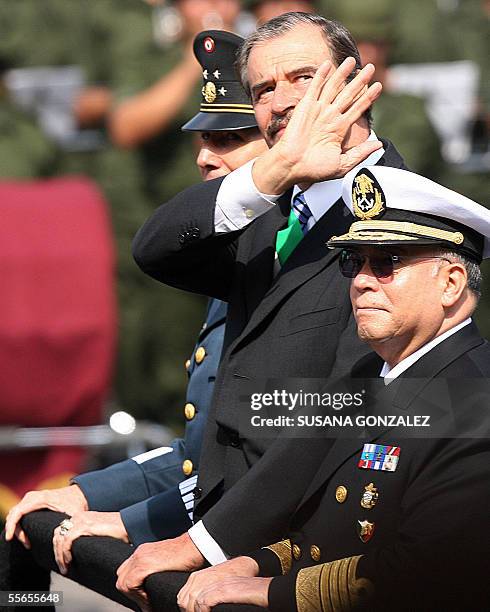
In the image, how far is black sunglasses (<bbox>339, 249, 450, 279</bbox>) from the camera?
257 cm

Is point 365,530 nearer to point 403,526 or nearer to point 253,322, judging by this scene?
point 403,526

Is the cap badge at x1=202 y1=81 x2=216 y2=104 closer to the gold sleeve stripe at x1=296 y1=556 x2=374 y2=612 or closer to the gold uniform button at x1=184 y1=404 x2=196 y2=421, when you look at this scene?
the gold uniform button at x1=184 y1=404 x2=196 y2=421

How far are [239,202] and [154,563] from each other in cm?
76

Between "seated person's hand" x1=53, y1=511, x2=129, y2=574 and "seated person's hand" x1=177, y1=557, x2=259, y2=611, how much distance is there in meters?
0.61

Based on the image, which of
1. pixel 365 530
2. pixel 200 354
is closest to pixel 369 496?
pixel 365 530

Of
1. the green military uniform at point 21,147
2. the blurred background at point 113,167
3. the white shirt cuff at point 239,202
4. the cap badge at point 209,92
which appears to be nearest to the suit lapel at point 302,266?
the white shirt cuff at point 239,202

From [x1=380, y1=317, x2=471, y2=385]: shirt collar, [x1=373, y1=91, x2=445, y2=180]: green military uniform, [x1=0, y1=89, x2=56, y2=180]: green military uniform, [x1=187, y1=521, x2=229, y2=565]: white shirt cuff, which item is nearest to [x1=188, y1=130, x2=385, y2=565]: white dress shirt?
[x1=187, y1=521, x2=229, y2=565]: white shirt cuff

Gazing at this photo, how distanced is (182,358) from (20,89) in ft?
5.32

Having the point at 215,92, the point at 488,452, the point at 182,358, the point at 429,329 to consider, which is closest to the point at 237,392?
the point at 429,329

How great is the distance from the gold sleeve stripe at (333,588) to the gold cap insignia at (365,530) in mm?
57

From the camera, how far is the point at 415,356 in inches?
102

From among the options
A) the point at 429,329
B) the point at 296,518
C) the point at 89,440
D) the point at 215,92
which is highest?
the point at 215,92

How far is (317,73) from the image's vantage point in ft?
9.20

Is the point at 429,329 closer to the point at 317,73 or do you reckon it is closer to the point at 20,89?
the point at 317,73
